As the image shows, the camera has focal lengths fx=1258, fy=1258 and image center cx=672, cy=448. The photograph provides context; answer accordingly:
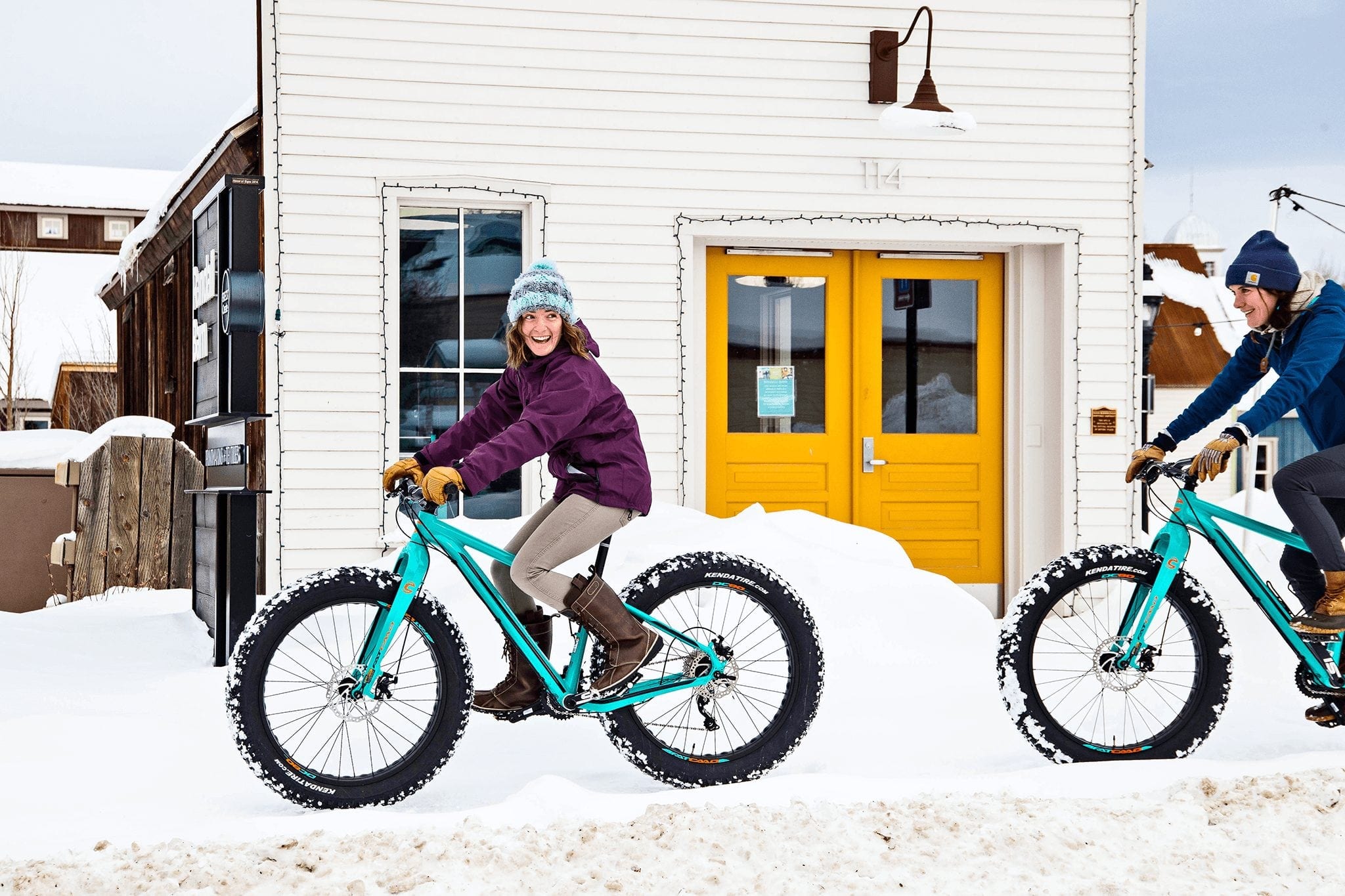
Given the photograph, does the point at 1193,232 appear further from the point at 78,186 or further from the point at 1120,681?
the point at 1120,681

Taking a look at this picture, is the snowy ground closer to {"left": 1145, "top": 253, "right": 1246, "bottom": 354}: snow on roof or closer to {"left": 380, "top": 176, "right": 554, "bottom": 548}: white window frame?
{"left": 380, "top": 176, "right": 554, "bottom": 548}: white window frame

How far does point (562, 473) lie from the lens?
407 cm

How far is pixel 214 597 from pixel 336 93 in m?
3.36

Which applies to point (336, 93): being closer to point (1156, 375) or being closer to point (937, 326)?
point (937, 326)

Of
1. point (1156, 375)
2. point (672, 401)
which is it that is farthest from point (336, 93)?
point (1156, 375)

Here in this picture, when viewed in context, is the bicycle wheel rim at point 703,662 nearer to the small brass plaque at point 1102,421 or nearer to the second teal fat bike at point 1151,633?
the second teal fat bike at point 1151,633

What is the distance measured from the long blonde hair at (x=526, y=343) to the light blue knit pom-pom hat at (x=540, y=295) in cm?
3

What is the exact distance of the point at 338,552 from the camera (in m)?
7.98

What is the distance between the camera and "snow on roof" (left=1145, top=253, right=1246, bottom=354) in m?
33.3

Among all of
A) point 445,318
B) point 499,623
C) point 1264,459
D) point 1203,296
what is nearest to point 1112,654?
point 499,623

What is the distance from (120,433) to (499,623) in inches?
229

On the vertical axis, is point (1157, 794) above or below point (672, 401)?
below

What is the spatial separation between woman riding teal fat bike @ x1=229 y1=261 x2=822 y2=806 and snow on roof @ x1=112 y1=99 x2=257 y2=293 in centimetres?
500

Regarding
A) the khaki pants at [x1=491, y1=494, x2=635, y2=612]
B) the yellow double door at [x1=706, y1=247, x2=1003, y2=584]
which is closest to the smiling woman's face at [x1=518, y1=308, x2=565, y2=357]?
the khaki pants at [x1=491, y1=494, x2=635, y2=612]
